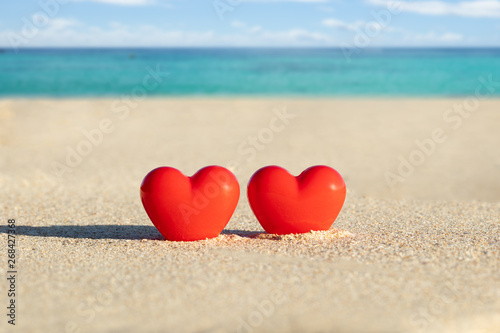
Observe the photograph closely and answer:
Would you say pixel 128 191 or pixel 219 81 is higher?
pixel 219 81

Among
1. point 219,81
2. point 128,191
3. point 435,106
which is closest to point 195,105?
point 435,106

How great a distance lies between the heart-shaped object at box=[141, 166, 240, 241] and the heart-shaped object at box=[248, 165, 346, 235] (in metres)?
0.27

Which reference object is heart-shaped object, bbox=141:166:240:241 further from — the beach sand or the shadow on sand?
the shadow on sand

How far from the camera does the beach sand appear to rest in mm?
3365

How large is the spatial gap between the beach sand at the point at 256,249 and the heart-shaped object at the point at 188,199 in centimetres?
18

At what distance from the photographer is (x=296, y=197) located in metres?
4.89

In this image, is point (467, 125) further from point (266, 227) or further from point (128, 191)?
point (266, 227)

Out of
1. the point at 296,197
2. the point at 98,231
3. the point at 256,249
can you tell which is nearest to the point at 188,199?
the point at 256,249

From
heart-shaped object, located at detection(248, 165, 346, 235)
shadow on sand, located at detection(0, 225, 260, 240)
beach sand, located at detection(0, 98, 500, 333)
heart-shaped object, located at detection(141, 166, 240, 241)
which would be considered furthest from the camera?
shadow on sand, located at detection(0, 225, 260, 240)

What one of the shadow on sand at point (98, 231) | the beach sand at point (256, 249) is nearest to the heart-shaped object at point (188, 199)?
the beach sand at point (256, 249)

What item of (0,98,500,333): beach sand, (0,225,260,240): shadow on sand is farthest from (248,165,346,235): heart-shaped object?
(0,225,260,240): shadow on sand

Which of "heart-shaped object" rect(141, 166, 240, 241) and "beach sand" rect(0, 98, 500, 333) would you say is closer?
"beach sand" rect(0, 98, 500, 333)

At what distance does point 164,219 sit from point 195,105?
1485 cm

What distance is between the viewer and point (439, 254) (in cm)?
438
